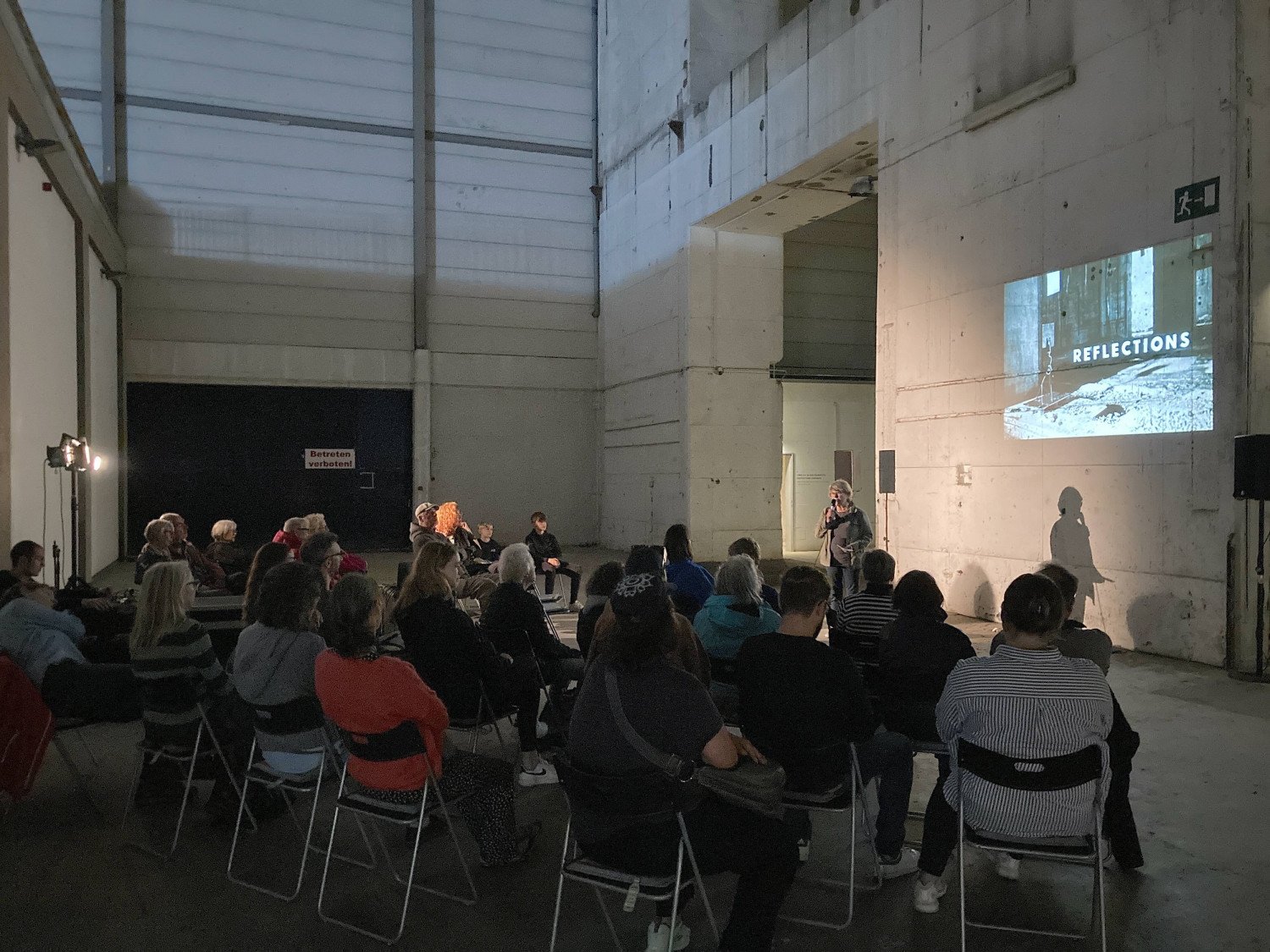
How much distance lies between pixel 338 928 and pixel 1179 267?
6.65 metres

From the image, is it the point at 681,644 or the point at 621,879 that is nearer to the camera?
the point at 621,879

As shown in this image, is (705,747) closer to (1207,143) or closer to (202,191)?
(1207,143)

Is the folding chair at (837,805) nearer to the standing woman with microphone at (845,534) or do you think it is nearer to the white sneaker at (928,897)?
A: the white sneaker at (928,897)

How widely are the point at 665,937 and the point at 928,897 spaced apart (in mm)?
925

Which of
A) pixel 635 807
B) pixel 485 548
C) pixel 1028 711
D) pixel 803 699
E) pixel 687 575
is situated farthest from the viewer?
pixel 485 548

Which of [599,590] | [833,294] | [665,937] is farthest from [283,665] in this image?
[833,294]

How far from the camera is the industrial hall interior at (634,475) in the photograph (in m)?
2.92

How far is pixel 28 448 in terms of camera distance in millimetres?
7883

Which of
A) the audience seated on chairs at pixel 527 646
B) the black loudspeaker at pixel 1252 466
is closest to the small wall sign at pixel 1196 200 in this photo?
the black loudspeaker at pixel 1252 466

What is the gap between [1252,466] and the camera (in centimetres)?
586

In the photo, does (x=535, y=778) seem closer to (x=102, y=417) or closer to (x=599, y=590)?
(x=599, y=590)

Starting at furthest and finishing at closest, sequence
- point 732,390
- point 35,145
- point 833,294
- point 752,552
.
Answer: point 833,294 → point 732,390 → point 35,145 → point 752,552

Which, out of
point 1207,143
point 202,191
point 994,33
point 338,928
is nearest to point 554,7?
point 202,191

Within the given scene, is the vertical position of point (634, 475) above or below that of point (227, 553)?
above
